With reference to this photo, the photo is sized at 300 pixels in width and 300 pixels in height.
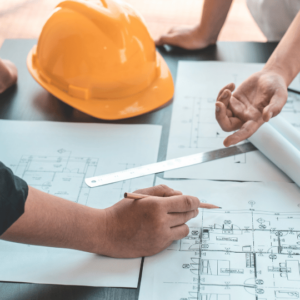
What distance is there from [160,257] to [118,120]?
0.45 meters

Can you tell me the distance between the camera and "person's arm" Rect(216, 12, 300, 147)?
0.76m

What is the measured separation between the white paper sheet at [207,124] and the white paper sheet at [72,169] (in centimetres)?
8

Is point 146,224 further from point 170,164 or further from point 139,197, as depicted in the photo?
point 170,164

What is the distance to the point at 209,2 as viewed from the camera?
1.19 m

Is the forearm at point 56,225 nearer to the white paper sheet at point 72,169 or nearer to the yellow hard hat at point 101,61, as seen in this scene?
the white paper sheet at point 72,169

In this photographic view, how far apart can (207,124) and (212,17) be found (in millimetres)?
476

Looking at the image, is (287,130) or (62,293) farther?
(287,130)

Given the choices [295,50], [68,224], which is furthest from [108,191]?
[295,50]

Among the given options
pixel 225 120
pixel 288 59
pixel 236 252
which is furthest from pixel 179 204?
pixel 288 59

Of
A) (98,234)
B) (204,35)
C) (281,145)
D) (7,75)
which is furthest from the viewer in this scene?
(204,35)

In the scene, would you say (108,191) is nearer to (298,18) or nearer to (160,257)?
(160,257)

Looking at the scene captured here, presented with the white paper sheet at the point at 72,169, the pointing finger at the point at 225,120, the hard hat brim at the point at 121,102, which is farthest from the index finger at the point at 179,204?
the hard hat brim at the point at 121,102

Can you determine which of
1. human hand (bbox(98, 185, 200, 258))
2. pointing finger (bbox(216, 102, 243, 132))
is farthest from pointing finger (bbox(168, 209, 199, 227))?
pointing finger (bbox(216, 102, 243, 132))

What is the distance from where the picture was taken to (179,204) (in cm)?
66
